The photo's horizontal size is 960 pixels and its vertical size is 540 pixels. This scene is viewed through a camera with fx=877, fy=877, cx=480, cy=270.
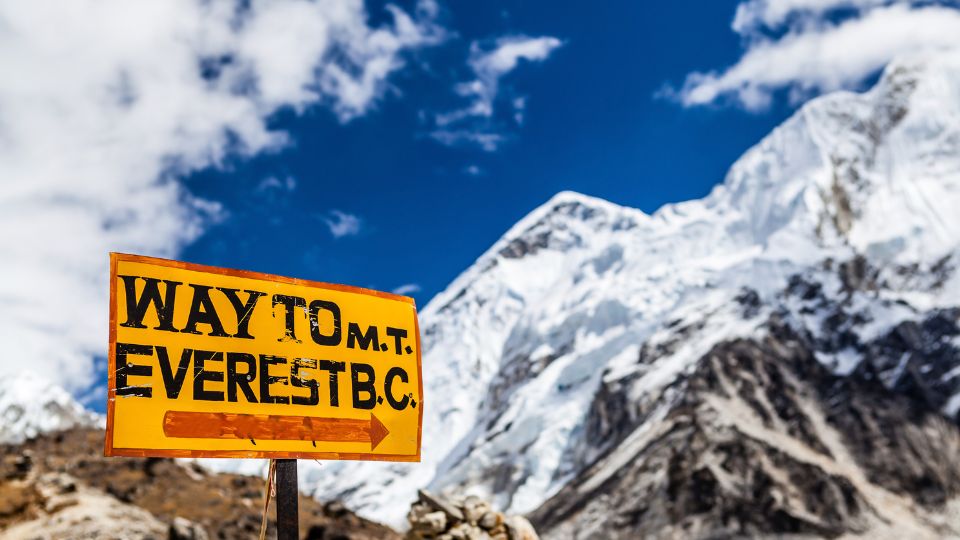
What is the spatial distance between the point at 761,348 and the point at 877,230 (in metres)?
47.0

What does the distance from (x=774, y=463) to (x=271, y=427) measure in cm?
9778

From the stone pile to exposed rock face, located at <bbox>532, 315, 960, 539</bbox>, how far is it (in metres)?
74.9

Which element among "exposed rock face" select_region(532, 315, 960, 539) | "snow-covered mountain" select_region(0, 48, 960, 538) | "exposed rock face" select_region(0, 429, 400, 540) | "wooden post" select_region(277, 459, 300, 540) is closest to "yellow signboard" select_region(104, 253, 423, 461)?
"wooden post" select_region(277, 459, 300, 540)

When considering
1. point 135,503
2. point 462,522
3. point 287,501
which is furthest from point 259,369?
point 135,503

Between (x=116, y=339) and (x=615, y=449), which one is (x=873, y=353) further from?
(x=116, y=339)

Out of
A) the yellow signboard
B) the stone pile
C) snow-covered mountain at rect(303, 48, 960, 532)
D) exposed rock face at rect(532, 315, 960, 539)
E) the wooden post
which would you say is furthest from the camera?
snow-covered mountain at rect(303, 48, 960, 532)

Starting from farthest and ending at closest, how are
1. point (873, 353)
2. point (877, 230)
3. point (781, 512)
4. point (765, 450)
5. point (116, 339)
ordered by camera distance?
1. point (877, 230)
2. point (873, 353)
3. point (765, 450)
4. point (781, 512)
5. point (116, 339)

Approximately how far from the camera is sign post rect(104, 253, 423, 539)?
7062mm

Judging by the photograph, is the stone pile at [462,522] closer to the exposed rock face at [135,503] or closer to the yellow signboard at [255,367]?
the exposed rock face at [135,503]

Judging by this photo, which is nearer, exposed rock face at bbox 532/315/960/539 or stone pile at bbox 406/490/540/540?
stone pile at bbox 406/490/540/540

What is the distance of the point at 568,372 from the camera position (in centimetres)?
15450

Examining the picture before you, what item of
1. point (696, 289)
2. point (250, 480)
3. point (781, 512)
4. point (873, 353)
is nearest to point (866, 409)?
point (873, 353)

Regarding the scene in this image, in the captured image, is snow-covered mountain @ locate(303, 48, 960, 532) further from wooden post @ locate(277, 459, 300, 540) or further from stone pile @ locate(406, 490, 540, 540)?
wooden post @ locate(277, 459, 300, 540)

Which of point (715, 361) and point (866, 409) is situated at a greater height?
point (715, 361)
